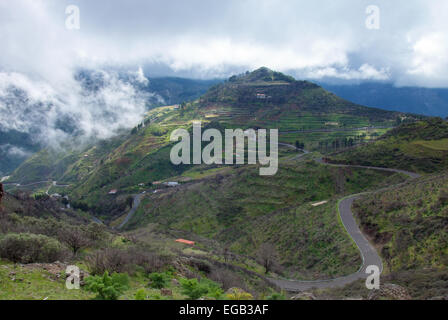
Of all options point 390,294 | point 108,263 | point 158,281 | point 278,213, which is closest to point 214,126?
point 278,213

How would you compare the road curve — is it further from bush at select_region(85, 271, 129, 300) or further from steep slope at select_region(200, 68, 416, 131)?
steep slope at select_region(200, 68, 416, 131)

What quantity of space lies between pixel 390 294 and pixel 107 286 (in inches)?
587

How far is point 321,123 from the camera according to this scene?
159m

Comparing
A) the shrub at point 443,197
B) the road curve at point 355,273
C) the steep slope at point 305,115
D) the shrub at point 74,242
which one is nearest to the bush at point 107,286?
the shrub at point 74,242

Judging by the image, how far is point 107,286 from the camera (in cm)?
1432

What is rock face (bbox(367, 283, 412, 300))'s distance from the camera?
51.8 ft

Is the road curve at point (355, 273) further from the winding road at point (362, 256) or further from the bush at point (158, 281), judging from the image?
the bush at point (158, 281)

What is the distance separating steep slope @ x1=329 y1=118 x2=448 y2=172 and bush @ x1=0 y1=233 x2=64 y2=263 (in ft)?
242

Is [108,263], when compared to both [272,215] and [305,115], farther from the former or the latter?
[305,115]

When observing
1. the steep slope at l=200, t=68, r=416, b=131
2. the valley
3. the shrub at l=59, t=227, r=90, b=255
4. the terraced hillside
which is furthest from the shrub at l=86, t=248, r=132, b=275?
the steep slope at l=200, t=68, r=416, b=131

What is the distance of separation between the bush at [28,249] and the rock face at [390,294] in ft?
65.0

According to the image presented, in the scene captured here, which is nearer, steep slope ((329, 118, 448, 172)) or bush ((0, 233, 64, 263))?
bush ((0, 233, 64, 263))

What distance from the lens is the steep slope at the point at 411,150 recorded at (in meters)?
68.7
